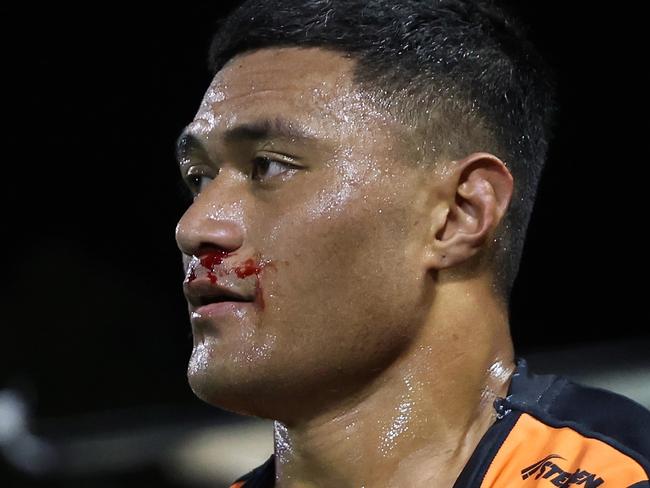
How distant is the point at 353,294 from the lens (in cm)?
207

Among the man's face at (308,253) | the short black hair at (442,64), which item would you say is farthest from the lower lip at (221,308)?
the short black hair at (442,64)

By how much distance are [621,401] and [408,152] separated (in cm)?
65

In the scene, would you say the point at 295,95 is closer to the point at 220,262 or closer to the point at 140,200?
the point at 220,262

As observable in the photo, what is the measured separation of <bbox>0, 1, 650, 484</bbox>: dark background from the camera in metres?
4.04

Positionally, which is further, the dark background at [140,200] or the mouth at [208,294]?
the dark background at [140,200]

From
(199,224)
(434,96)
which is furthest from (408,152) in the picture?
(199,224)

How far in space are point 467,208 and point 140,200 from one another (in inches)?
127

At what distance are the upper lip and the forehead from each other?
1.09ft

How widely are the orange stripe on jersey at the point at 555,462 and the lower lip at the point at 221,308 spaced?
0.58m

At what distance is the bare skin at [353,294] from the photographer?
2.07 meters

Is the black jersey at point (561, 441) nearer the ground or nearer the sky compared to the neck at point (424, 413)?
nearer the ground

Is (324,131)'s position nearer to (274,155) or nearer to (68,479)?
(274,155)

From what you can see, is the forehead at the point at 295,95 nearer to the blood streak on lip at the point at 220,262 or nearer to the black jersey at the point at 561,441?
the blood streak on lip at the point at 220,262

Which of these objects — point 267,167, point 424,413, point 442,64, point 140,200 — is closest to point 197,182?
point 267,167
